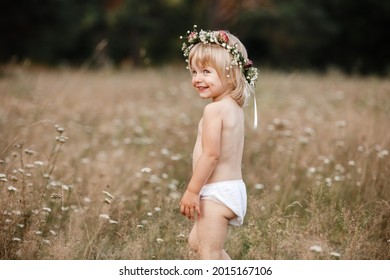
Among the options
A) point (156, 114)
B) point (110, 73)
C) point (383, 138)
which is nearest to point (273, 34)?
point (110, 73)

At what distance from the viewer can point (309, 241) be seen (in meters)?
2.92

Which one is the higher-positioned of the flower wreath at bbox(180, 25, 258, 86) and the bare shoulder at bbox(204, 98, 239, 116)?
the flower wreath at bbox(180, 25, 258, 86)

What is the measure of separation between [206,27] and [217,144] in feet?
74.3

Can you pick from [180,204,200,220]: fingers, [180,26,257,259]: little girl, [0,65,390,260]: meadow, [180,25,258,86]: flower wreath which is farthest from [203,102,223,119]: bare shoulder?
[0,65,390,260]: meadow

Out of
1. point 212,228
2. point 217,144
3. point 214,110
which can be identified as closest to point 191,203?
point 212,228

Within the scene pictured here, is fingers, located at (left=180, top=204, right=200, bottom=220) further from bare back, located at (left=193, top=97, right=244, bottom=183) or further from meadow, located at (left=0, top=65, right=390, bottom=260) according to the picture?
meadow, located at (left=0, top=65, right=390, bottom=260)

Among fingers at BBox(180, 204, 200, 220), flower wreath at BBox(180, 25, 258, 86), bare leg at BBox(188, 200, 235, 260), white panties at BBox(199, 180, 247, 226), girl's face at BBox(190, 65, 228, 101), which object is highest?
flower wreath at BBox(180, 25, 258, 86)

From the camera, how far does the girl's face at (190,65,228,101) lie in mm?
2746

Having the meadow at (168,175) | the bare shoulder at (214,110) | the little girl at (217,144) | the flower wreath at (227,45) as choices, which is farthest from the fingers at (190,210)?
the flower wreath at (227,45)

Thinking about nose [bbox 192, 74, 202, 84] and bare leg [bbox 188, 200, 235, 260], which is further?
nose [bbox 192, 74, 202, 84]

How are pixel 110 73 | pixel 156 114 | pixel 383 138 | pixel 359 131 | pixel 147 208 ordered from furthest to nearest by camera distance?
pixel 110 73
pixel 156 114
pixel 359 131
pixel 383 138
pixel 147 208
